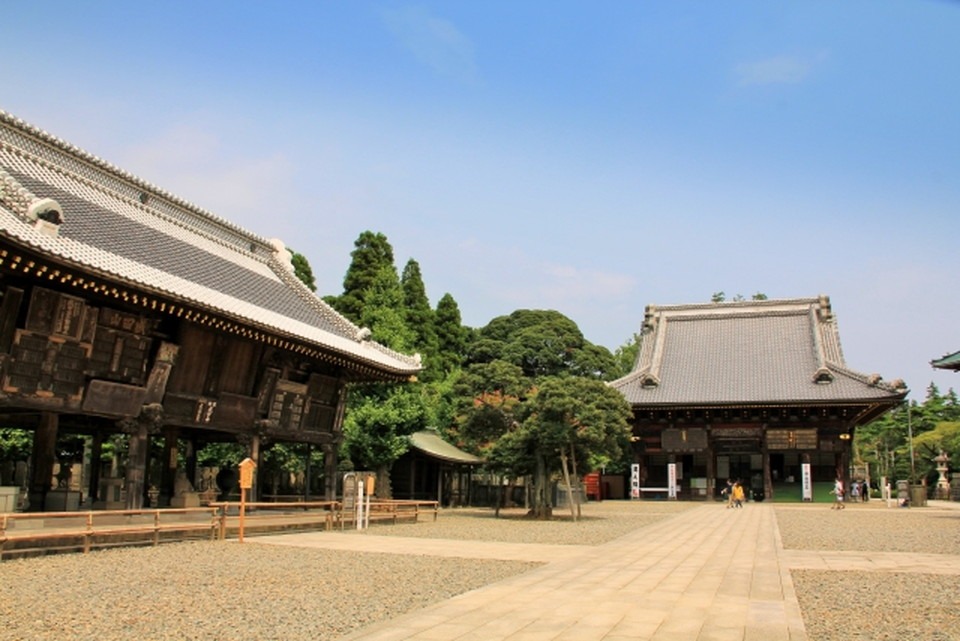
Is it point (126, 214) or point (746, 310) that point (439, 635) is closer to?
point (126, 214)

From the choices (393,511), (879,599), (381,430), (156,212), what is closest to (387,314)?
(381,430)

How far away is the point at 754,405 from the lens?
1671 inches

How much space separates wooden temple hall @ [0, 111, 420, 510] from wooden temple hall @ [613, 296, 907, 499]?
75.4 ft

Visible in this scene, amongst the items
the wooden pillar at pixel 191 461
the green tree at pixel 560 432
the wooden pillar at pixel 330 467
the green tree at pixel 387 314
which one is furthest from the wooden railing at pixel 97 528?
the green tree at pixel 387 314

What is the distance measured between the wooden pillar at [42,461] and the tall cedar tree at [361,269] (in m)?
25.1

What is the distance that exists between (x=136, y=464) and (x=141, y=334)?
9.49 feet

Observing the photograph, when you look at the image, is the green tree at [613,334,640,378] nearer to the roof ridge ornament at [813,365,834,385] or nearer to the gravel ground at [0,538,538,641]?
the roof ridge ornament at [813,365,834,385]

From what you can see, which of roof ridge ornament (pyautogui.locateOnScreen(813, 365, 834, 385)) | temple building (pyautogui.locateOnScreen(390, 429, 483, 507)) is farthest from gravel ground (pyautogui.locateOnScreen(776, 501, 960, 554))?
roof ridge ornament (pyautogui.locateOnScreen(813, 365, 834, 385))

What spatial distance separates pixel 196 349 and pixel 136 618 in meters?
11.6

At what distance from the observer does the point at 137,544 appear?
15508 mm

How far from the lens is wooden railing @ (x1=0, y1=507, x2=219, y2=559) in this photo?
1317 cm

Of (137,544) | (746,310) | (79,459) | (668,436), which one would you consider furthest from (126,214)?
(746,310)

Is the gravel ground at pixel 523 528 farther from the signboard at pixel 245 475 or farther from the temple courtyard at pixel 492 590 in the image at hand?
the signboard at pixel 245 475

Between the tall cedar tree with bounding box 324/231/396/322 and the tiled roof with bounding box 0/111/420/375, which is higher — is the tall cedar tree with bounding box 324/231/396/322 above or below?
above
